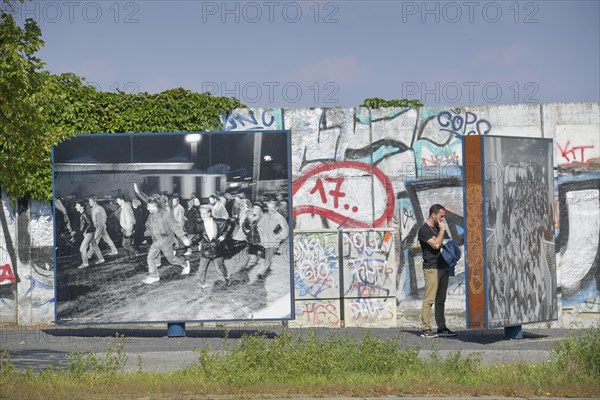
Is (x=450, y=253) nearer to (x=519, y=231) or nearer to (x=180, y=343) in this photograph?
(x=519, y=231)

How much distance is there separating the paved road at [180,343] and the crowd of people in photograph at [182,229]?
117 centimetres

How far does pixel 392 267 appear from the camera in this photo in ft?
60.1

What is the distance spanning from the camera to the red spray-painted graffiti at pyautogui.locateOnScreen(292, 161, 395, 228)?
61.3ft

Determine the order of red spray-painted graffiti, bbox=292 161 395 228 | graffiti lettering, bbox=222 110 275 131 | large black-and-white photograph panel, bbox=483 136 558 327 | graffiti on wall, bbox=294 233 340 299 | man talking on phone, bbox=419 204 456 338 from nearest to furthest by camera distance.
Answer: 1. large black-and-white photograph panel, bbox=483 136 558 327
2. man talking on phone, bbox=419 204 456 338
3. graffiti on wall, bbox=294 233 340 299
4. red spray-painted graffiti, bbox=292 161 395 228
5. graffiti lettering, bbox=222 110 275 131

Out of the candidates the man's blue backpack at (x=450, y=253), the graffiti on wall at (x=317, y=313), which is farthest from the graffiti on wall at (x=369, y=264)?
the man's blue backpack at (x=450, y=253)

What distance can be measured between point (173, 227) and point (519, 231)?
17.0ft

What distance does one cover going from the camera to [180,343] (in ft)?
49.8

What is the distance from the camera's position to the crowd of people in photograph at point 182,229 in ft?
50.4

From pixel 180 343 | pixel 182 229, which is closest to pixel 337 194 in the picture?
pixel 182 229

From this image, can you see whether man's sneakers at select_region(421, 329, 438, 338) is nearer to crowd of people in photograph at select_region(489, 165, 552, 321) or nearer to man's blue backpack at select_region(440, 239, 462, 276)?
man's blue backpack at select_region(440, 239, 462, 276)

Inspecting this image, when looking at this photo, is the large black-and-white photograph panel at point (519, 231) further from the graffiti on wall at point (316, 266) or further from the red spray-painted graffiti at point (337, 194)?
the graffiti on wall at point (316, 266)

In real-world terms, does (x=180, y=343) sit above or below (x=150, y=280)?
below

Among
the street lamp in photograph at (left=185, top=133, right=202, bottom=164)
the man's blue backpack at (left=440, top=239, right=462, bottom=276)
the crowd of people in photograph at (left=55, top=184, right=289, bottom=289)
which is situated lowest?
→ the man's blue backpack at (left=440, top=239, right=462, bottom=276)

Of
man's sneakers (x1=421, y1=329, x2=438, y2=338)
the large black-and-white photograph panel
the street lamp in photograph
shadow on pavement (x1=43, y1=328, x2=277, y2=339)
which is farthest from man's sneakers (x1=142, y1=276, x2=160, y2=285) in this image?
the large black-and-white photograph panel
